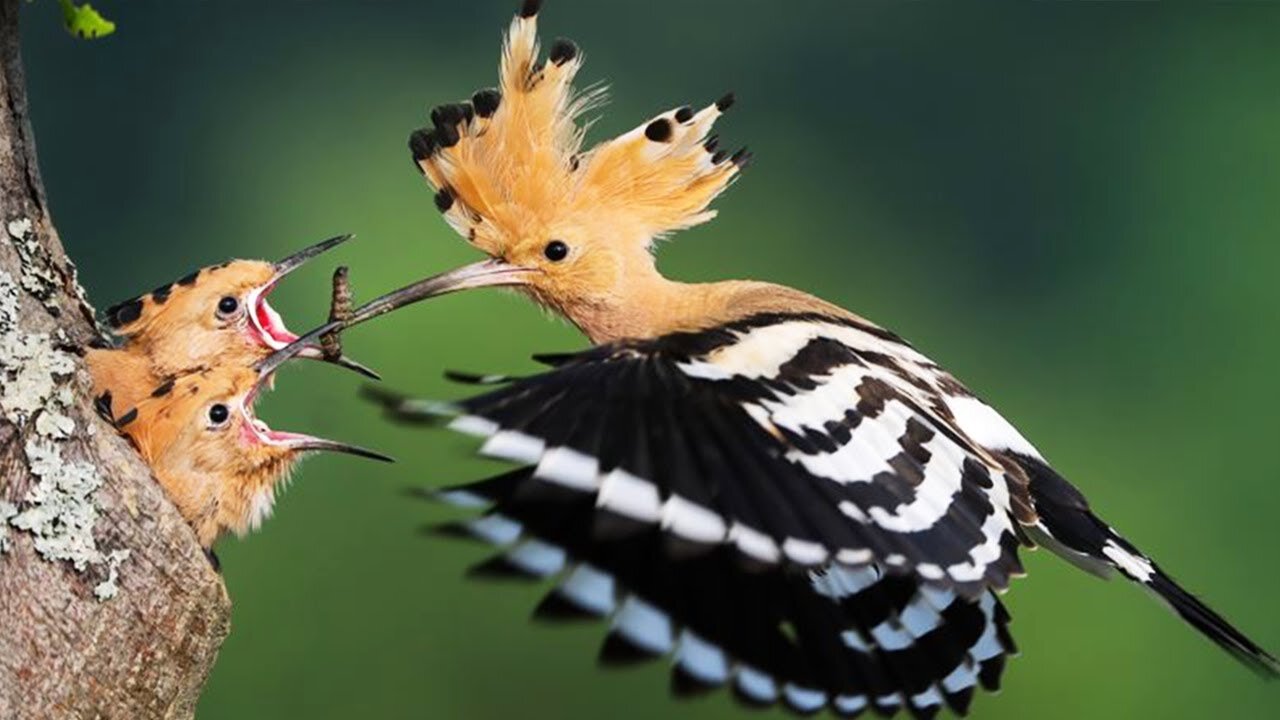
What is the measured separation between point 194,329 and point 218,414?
7 cm

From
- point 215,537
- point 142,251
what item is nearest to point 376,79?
point 142,251

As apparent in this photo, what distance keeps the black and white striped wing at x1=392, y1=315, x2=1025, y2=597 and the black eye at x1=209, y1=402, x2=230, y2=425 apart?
24cm

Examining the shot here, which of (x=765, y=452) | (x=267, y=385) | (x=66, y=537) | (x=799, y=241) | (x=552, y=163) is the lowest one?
(x=66, y=537)

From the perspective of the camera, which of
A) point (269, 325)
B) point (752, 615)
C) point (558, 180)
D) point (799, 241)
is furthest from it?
point (799, 241)

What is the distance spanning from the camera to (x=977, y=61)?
560 centimetres

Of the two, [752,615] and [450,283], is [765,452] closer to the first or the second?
[752,615]

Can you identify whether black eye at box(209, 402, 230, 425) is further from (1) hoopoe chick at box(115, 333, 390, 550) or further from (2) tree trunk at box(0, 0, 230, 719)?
(2) tree trunk at box(0, 0, 230, 719)

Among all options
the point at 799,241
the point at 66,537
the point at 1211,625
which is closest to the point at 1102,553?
the point at 1211,625

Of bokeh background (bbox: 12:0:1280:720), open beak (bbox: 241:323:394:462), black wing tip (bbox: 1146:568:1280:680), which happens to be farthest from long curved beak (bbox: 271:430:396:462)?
bokeh background (bbox: 12:0:1280:720)

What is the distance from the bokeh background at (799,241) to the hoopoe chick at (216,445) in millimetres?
1310

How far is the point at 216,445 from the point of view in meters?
1.76

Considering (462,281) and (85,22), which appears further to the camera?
(462,281)

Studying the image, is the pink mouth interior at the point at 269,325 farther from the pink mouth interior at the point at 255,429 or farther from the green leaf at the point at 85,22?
the green leaf at the point at 85,22

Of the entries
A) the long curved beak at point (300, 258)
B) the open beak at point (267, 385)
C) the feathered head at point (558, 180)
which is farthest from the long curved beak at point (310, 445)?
the feathered head at point (558, 180)
